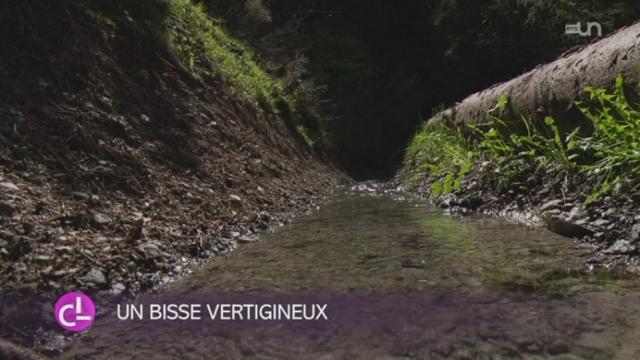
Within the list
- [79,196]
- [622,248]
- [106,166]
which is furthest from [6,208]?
[622,248]

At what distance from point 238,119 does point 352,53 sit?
1337cm

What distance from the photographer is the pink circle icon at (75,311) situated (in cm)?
188

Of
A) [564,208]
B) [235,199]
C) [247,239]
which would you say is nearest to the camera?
[247,239]

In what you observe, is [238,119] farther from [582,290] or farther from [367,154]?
[367,154]

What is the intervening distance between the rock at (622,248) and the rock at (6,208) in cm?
296

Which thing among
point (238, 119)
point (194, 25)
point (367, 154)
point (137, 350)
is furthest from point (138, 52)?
point (367, 154)

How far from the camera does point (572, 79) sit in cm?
437

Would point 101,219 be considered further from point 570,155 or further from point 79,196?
point 570,155

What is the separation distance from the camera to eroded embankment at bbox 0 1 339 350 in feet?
7.48

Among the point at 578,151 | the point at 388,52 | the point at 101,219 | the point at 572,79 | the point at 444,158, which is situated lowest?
the point at 101,219

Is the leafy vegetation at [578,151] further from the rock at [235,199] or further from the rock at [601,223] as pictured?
the rock at [235,199]

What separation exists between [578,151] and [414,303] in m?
2.78

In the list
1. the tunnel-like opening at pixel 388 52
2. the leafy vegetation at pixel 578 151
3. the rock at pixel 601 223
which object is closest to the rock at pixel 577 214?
the leafy vegetation at pixel 578 151

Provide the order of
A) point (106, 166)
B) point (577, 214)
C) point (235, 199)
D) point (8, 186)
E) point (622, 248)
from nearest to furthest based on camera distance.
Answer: point (8, 186)
point (622, 248)
point (106, 166)
point (577, 214)
point (235, 199)
